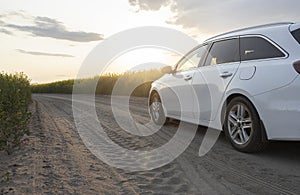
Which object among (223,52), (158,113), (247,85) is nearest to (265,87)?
(247,85)

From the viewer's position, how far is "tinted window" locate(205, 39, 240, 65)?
4.64 meters

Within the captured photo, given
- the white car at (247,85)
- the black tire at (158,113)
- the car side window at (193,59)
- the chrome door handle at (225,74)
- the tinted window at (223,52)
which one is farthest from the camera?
the black tire at (158,113)

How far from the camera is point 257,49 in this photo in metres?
4.20

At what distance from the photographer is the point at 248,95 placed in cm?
399

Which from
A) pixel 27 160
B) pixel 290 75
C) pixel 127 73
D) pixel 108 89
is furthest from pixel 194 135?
pixel 108 89

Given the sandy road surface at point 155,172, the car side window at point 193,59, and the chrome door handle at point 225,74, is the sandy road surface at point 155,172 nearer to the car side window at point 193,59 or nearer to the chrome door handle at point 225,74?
the chrome door handle at point 225,74

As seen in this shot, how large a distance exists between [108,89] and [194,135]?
1900cm

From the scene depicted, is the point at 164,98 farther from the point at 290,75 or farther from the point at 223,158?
the point at 290,75

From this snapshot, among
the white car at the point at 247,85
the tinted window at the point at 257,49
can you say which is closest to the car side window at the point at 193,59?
the white car at the point at 247,85

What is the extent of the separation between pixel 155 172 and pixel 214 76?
2.11 m

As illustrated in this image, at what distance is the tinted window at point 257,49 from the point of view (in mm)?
3906

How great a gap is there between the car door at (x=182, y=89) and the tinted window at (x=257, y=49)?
1.14 metres

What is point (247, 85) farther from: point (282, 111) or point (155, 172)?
point (155, 172)

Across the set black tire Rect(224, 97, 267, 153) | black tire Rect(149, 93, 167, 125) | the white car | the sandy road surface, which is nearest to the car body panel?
the white car
